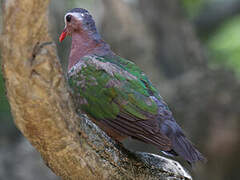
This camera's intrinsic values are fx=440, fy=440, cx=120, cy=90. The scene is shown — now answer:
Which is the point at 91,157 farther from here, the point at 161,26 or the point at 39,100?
the point at 161,26

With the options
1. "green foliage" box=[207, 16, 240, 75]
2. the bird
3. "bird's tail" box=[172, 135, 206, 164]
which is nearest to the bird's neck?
the bird

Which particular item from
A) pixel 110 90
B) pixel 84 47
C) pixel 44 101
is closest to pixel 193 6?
pixel 84 47

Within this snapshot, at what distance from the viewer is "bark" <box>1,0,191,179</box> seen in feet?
8.16

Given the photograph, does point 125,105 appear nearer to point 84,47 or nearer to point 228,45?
point 84,47

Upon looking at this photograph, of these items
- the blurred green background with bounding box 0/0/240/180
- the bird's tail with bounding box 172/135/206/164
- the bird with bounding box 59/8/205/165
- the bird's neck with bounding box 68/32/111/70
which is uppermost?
the bird's neck with bounding box 68/32/111/70

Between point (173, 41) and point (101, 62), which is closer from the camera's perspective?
point (101, 62)

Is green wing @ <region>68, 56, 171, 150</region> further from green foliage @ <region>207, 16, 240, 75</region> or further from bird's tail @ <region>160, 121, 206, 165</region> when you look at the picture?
green foliage @ <region>207, 16, 240, 75</region>

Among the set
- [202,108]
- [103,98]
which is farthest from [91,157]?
[202,108]

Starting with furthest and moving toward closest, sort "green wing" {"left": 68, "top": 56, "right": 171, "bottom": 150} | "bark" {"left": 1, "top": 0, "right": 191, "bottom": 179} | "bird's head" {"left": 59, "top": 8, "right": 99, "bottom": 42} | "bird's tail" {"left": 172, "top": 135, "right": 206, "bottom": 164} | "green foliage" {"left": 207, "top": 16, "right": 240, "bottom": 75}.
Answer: "green foliage" {"left": 207, "top": 16, "right": 240, "bottom": 75} → "bird's head" {"left": 59, "top": 8, "right": 99, "bottom": 42} → "green wing" {"left": 68, "top": 56, "right": 171, "bottom": 150} → "bird's tail" {"left": 172, "top": 135, "right": 206, "bottom": 164} → "bark" {"left": 1, "top": 0, "right": 191, "bottom": 179}

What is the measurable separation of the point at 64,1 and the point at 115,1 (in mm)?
1546

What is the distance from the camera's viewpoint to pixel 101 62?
4156 millimetres

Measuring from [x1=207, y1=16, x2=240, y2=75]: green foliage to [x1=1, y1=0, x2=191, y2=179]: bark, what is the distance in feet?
17.5

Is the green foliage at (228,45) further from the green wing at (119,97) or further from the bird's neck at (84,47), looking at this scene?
the green wing at (119,97)

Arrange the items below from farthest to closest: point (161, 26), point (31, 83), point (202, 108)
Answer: point (161, 26)
point (202, 108)
point (31, 83)
